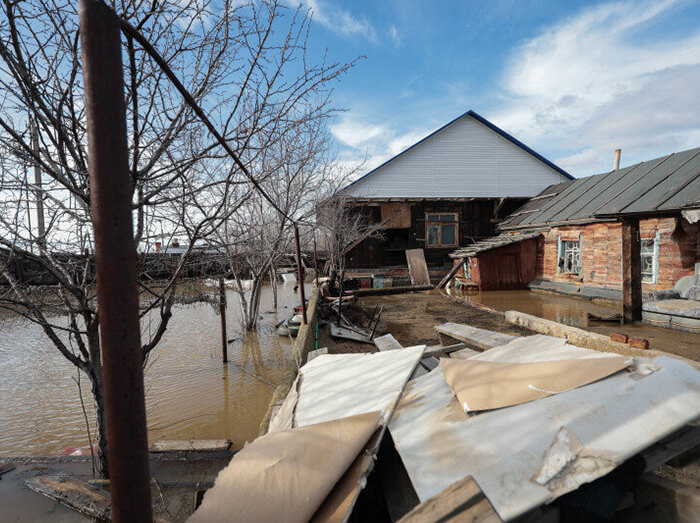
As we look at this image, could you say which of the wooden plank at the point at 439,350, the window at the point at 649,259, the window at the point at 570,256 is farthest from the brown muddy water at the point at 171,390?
the window at the point at 570,256

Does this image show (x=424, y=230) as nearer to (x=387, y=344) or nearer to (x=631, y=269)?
(x=631, y=269)

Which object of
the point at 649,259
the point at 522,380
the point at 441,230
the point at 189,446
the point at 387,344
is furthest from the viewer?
the point at 441,230

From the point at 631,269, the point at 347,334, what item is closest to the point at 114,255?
the point at 347,334

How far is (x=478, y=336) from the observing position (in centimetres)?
462

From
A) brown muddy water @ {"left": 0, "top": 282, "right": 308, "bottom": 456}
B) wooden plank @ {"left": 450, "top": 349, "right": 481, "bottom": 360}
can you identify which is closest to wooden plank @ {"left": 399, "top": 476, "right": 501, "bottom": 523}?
wooden plank @ {"left": 450, "top": 349, "right": 481, "bottom": 360}

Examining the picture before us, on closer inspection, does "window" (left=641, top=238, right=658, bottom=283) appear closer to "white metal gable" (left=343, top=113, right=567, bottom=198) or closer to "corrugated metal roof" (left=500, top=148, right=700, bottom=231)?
"corrugated metal roof" (left=500, top=148, right=700, bottom=231)

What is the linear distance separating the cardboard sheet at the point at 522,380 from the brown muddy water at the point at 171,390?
352cm

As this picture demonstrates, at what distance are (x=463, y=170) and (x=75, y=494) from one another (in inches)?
795

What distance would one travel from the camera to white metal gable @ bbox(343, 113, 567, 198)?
18812 millimetres

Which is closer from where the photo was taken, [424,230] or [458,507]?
[458,507]

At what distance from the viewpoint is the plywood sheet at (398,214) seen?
18.5 m

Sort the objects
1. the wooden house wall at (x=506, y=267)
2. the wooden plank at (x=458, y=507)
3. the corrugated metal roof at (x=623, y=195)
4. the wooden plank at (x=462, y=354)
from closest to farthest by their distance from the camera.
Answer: the wooden plank at (x=458, y=507)
the wooden plank at (x=462, y=354)
the corrugated metal roof at (x=623, y=195)
the wooden house wall at (x=506, y=267)

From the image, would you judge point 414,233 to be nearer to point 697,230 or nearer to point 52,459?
point 697,230

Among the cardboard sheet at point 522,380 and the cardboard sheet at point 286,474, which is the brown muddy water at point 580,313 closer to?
the cardboard sheet at point 522,380
